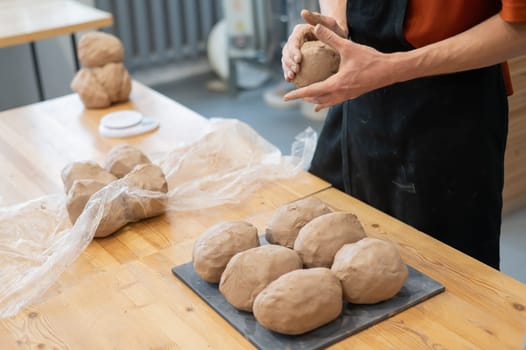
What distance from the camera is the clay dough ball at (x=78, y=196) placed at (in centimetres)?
155

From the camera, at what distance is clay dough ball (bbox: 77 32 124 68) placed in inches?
89.4

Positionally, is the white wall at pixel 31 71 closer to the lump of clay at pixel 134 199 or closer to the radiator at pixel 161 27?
the radiator at pixel 161 27

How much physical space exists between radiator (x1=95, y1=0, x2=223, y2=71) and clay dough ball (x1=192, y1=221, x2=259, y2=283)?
3230 millimetres

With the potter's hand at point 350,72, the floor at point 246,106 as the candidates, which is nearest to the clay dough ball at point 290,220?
the potter's hand at point 350,72

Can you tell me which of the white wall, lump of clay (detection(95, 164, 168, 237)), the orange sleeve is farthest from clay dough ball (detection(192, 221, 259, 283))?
the white wall

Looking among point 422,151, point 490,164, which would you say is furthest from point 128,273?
point 490,164

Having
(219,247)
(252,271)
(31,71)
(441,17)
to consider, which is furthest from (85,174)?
(31,71)

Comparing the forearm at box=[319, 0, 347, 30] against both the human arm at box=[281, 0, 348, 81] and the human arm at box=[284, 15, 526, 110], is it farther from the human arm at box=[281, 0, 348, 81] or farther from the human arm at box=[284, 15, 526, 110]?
the human arm at box=[284, 15, 526, 110]

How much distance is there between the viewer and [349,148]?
178cm

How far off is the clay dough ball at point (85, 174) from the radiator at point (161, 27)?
2.79 m

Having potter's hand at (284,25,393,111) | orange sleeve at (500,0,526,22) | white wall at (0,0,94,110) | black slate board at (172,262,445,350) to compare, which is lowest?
white wall at (0,0,94,110)

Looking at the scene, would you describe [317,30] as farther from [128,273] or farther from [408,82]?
[128,273]

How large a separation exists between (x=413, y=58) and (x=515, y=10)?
0.20m

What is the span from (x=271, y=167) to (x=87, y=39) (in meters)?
0.88
